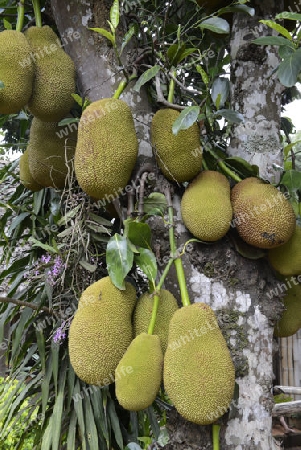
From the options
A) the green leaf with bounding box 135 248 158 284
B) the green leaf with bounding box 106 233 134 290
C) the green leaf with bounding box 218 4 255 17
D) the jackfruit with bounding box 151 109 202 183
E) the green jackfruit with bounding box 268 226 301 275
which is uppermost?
the green leaf with bounding box 218 4 255 17

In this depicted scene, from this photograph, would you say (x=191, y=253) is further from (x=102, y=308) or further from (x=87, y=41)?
(x=87, y=41)

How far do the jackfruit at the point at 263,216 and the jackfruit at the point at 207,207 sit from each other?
0.10 feet

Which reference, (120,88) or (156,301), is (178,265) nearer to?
(156,301)

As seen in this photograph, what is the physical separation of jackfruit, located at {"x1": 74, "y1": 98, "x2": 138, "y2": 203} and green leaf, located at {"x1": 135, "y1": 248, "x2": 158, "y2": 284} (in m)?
0.15

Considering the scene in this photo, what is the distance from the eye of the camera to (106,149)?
0.92 meters

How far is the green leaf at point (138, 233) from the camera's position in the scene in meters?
0.89

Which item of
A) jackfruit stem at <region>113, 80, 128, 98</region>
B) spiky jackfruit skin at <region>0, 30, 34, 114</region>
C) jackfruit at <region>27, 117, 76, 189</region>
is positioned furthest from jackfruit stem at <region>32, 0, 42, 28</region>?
jackfruit stem at <region>113, 80, 128, 98</region>

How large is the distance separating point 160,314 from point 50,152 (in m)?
0.64

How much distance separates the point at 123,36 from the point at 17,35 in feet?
0.88

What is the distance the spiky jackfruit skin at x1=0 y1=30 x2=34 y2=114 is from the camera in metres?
1.05

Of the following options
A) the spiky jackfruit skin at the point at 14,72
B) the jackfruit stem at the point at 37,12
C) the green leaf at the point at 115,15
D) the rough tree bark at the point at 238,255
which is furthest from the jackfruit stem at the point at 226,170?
the jackfruit stem at the point at 37,12

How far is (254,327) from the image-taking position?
0.87 meters

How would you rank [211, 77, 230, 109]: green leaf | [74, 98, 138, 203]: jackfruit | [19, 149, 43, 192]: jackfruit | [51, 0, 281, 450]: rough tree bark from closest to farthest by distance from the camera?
1. [51, 0, 281, 450]: rough tree bark
2. [74, 98, 138, 203]: jackfruit
3. [211, 77, 230, 109]: green leaf
4. [19, 149, 43, 192]: jackfruit

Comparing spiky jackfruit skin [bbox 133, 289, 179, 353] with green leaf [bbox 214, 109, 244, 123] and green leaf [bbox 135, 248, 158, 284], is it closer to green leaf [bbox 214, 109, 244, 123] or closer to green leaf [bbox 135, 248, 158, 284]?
green leaf [bbox 135, 248, 158, 284]
